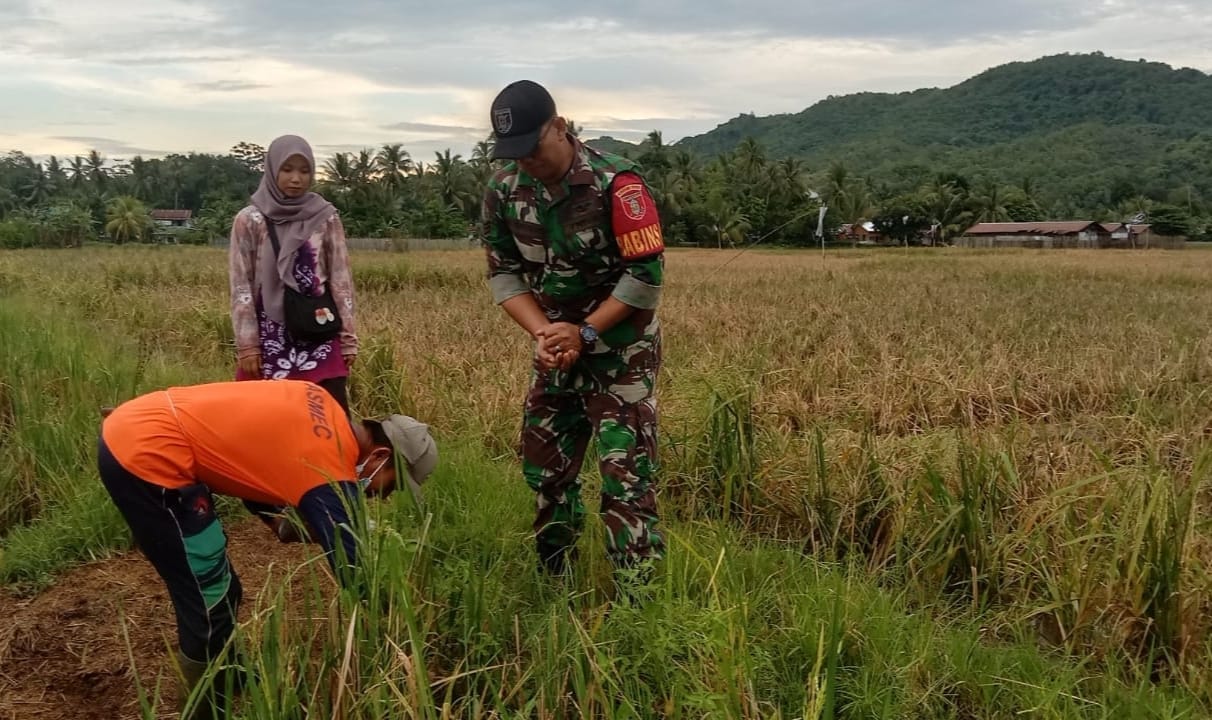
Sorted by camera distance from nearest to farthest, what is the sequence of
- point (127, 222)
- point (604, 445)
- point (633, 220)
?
point (633, 220) < point (604, 445) < point (127, 222)

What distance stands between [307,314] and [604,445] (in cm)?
138

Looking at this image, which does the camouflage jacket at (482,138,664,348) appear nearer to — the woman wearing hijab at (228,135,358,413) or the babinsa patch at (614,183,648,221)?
the babinsa patch at (614,183,648,221)

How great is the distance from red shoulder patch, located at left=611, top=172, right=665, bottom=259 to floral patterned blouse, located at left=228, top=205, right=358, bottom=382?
1376 mm

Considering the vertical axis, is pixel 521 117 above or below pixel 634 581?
above

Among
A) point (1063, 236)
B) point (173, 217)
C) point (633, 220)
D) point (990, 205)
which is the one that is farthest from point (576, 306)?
point (173, 217)

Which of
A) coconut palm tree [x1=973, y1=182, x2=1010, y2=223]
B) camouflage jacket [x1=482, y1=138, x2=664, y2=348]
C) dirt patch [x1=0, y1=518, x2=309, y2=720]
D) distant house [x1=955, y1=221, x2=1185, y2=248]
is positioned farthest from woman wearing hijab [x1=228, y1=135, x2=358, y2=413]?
coconut palm tree [x1=973, y1=182, x2=1010, y2=223]

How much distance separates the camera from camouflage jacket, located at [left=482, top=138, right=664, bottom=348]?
7.79ft

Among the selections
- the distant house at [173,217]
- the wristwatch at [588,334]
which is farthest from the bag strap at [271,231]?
the distant house at [173,217]

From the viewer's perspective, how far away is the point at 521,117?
88.4 inches

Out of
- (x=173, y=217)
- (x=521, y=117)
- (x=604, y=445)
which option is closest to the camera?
(x=521, y=117)

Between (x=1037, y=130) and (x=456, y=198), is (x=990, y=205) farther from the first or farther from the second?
(x=1037, y=130)

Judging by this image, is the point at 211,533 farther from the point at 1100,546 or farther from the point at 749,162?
the point at 749,162

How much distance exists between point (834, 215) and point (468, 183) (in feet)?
133

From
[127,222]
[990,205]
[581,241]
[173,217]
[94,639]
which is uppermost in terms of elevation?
[173,217]
